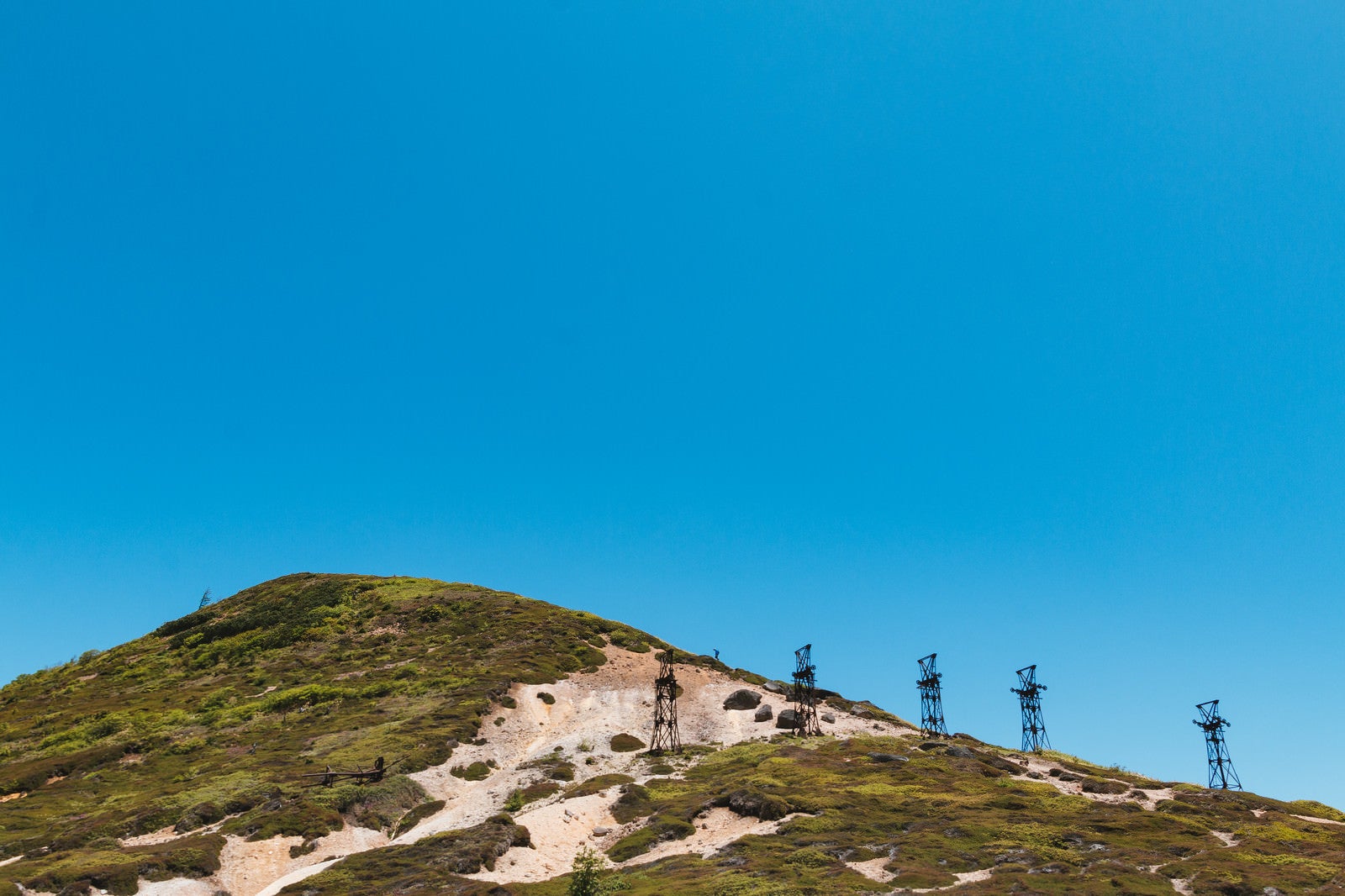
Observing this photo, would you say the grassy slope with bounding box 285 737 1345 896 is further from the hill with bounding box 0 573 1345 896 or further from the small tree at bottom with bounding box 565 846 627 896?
the small tree at bottom with bounding box 565 846 627 896

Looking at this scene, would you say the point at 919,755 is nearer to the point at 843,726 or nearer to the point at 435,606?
the point at 843,726

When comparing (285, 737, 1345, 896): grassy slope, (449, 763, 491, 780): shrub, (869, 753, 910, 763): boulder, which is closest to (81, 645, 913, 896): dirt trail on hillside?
(449, 763, 491, 780): shrub

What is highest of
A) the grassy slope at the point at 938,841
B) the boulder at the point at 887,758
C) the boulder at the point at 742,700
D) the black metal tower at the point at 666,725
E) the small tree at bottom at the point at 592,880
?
the boulder at the point at 742,700

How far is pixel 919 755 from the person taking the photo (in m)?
62.5

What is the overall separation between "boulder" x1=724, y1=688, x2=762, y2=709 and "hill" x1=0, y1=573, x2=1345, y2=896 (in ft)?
2.96

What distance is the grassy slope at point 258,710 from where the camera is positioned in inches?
1837

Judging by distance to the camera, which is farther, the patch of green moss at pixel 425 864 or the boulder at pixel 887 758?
the boulder at pixel 887 758

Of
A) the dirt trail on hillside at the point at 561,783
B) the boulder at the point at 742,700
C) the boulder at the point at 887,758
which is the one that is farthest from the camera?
the boulder at the point at 742,700

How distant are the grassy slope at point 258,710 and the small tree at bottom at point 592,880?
17601 millimetres

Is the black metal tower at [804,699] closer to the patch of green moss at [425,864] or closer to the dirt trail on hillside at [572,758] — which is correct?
the dirt trail on hillside at [572,758]

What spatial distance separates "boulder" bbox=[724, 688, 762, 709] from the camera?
263ft

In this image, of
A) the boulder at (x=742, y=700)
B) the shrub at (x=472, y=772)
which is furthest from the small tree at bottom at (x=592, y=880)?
the boulder at (x=742, y=700)

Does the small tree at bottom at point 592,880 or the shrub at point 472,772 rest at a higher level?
the shrub at point 472,772

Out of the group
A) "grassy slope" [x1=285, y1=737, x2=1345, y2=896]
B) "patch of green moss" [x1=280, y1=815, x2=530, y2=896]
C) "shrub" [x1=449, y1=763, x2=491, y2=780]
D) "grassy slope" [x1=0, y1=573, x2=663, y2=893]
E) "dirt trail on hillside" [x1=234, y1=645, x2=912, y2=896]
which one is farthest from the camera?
"shrub" [x1=449, y1=763, x2=491, y2=780]
